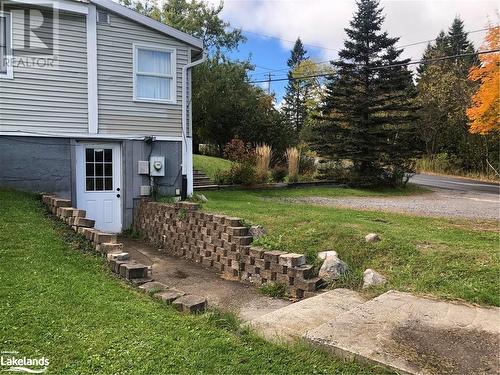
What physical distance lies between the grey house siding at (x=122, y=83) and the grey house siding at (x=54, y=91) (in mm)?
357

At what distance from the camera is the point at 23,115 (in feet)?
26.1

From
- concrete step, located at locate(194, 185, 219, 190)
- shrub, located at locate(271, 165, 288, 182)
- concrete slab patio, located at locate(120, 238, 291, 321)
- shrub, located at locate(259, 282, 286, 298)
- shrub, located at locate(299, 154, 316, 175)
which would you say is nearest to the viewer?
concrete slab patio, located at locate(120, 238, 291, 321)

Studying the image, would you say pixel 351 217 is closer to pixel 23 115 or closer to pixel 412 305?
pixel 412 305

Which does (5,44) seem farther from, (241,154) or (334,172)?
(334,172)

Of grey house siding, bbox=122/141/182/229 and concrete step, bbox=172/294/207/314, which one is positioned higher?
grey house siding, bbox=122/141/182/229

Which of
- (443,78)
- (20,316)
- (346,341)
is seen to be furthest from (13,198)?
(443,78)

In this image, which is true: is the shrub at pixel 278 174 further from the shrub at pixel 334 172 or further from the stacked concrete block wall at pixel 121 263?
the stacked concrete block wall at pixel 121 263

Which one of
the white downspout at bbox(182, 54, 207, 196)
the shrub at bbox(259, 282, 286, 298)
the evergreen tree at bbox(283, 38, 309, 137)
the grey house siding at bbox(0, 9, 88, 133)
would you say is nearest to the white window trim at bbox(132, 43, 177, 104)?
the white downspout at bbox(182, 54, 207, 196)

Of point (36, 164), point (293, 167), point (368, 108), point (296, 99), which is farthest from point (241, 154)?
point (296, 99)

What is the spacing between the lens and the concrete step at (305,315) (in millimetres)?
3422

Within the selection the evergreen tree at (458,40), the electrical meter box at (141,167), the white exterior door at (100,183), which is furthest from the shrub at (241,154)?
the evergreen tree at (458,40)

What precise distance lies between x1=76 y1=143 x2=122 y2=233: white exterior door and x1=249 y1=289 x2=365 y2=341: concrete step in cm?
589

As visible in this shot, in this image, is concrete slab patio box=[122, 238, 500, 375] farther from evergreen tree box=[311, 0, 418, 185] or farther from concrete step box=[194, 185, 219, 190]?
evergreen tree box=[311, 0, 418, 185]

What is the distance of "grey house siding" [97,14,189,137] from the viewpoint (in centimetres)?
869
